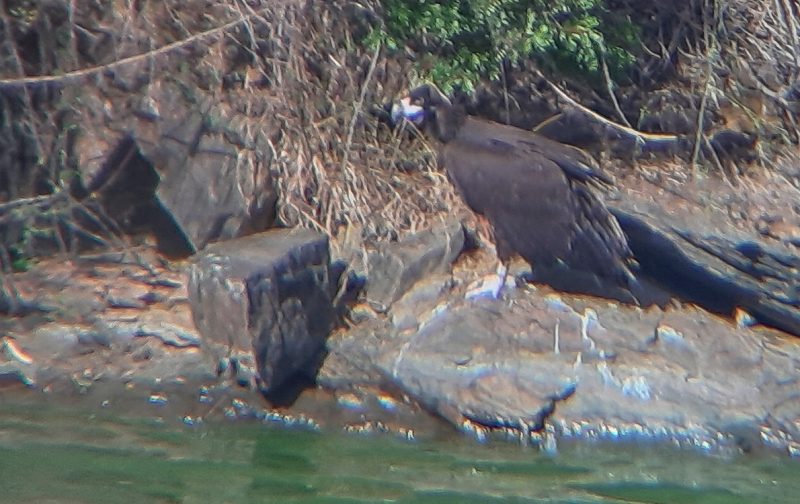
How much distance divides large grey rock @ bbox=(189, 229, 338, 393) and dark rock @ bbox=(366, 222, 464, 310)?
0.93 feet

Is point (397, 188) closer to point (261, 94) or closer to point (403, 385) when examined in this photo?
point (261, 94)

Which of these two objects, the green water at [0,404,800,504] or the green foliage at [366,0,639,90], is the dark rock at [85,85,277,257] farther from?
the green water at [0,404,800,504]

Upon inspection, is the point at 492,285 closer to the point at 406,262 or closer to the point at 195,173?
the point at 406,262

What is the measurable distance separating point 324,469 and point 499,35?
7.76ft

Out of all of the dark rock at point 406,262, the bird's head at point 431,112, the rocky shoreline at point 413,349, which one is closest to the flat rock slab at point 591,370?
the rocky shoreline at point 413,349

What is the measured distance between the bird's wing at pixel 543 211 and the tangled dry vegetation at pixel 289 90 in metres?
0.49

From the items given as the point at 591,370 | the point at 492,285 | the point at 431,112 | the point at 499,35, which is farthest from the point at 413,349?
the point at 499,35

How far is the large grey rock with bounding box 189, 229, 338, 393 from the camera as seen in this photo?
4.84 meters

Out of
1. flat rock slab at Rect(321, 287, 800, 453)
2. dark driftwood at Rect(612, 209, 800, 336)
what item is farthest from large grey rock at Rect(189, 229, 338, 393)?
dark driftwood at Rect(612, 209, 800, 336)

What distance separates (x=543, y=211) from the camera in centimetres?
506

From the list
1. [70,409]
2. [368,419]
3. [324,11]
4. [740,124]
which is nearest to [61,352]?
[70,409]

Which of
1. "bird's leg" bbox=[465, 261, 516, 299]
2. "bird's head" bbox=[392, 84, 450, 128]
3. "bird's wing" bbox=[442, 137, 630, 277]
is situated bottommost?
"bird's leg" bbox=[465, 261, 516, 299]

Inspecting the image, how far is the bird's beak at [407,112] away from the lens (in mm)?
5633

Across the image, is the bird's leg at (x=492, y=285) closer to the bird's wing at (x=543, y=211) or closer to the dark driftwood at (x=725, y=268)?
the bird's wing at (x=543, y=211)
